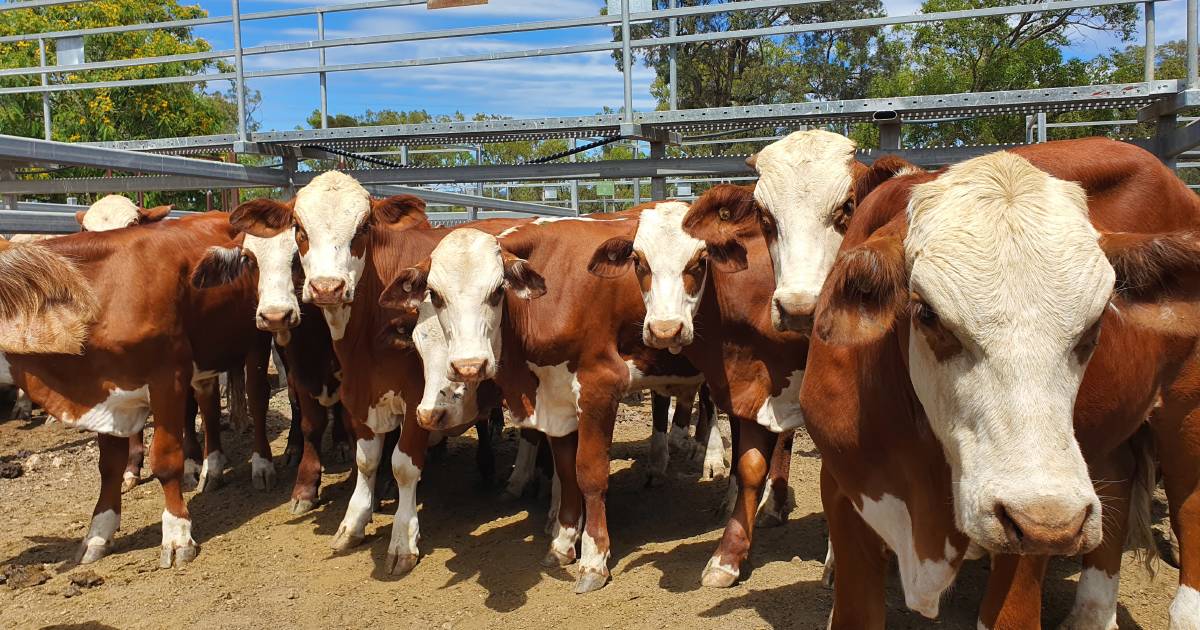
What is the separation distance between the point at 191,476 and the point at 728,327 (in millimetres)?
4885

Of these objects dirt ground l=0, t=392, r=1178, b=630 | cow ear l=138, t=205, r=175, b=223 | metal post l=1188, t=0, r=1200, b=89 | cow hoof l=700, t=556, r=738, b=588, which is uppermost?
metal post l=1188, t=0, r=1200, b=89

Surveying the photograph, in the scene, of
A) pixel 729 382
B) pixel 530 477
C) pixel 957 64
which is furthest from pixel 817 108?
pixel 957 64

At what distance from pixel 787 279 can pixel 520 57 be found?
453 cm

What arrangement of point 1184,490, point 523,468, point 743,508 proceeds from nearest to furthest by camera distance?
point 1184,490, point 743,508, point 523,468

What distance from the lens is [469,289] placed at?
5.21m

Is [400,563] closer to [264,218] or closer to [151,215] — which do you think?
[264,218]

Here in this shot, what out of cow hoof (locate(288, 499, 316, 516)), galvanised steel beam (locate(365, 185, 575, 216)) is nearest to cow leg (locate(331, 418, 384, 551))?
cow hoof (locate(288, 499, 316, 516))

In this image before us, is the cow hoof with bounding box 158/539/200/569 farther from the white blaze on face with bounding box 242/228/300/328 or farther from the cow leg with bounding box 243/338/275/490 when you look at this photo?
the white blaze on face with bounding box 242/228/300/328

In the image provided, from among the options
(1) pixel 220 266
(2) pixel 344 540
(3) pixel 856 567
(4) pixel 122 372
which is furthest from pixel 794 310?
(4) pixel 122 372

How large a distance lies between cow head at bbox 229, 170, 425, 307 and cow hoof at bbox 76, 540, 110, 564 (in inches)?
82.8

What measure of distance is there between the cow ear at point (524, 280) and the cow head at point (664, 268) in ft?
1.30

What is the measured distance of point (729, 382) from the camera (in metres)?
5.46

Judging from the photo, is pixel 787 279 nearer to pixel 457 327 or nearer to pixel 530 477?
pixel 457 327

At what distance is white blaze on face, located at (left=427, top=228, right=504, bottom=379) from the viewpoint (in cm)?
507
